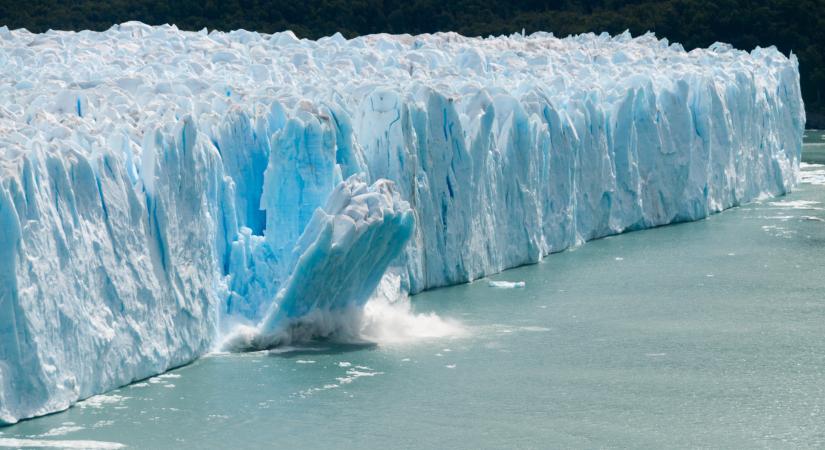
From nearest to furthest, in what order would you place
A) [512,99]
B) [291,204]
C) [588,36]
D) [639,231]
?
[291,204] < [512,99] < [639,231] < [588,36]

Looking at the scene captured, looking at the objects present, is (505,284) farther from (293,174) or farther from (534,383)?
(534,383)

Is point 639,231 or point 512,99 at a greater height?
point 512,99

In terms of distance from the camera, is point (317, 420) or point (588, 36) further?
point (588, 36)

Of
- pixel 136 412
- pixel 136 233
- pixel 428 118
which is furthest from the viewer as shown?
pixel 428 118

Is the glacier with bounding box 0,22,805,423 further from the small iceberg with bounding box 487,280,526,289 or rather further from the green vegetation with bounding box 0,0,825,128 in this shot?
the green vegetation with bounding box 0,0,825,128

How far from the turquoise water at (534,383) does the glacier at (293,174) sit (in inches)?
16.2

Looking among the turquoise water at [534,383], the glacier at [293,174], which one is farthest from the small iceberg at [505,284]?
the glacier at [293,174]

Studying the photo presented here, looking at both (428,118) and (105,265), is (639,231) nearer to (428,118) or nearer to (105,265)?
(428,118)

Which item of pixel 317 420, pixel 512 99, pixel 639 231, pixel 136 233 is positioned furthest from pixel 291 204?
pixel 639 231

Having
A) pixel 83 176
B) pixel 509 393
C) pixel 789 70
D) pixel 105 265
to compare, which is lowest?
pixel 509 393

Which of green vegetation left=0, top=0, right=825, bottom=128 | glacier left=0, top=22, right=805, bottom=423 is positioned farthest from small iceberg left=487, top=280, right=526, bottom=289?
green vegetation left=0, top=0, right=825, bottom=128

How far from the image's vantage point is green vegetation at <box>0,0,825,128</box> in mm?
33969

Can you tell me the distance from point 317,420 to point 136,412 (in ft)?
3.50

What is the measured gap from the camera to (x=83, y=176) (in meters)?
8.63
